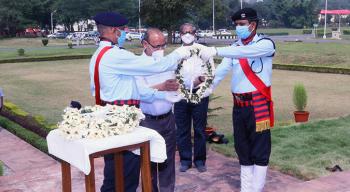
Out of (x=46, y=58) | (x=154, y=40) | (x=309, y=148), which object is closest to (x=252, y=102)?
(x=154, y=40)

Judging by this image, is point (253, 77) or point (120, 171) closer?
point (120, 171)

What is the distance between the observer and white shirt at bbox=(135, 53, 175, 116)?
175 inches

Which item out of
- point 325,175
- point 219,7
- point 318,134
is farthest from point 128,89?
point 219,7

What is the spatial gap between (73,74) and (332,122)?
1430cm

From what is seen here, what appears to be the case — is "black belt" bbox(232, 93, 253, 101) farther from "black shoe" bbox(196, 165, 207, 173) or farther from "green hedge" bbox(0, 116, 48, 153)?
"green hedge" bbox(0, 116, 48, 153)

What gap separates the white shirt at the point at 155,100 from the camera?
175 inches

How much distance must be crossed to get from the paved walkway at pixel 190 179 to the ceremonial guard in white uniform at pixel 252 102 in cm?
57

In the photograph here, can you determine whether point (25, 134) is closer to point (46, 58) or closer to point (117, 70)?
point (117, 70)

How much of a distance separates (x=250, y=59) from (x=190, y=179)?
76.8 inches

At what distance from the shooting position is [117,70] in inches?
156

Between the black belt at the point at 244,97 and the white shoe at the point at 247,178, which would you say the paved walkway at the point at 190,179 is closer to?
the white shoe at the point at 247,178

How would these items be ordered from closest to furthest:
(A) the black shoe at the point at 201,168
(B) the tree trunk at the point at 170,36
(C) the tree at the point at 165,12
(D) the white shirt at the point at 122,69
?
(D) the white shirt at the point at 122,69 < (A) the black shoe at the point at 201,168 < (C) the tree at the point at 165,12 < (B) the tree trunk at the point at 170,36

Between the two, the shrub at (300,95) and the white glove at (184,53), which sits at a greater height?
the white glove at (184,53)

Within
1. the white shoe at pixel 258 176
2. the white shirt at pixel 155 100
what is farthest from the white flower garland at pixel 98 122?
the white shoe at pixel 258 176
